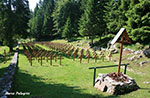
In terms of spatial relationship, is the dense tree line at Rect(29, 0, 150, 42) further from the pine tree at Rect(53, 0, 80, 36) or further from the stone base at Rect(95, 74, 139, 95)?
the stone base at Rect(95, 74, 139, 95)

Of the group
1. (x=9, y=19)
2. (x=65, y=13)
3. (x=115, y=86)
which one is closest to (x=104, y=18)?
(x=9, y=19)

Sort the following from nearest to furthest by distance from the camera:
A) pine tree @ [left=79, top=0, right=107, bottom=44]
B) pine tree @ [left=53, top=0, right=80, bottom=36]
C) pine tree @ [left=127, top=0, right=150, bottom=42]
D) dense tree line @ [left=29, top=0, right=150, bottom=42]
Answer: pine tree @ [left=127, top=0, right=150, bottom=42]
dense tree line @ [left=29, top=0, right=150, bottom=42]
pine tree @ [left=79, top=0, right=107, bottom=44]
pine tree @ [left=53, top=0, right=80, bottom=36]

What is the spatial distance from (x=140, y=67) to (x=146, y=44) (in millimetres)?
6328

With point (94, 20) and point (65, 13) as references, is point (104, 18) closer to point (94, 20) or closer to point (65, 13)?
point (94, 20)

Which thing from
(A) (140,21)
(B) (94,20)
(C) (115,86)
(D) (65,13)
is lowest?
(C) (115,86)

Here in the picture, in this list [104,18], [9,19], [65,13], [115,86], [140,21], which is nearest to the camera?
[115,86]

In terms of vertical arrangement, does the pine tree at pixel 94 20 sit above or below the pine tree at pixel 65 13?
below

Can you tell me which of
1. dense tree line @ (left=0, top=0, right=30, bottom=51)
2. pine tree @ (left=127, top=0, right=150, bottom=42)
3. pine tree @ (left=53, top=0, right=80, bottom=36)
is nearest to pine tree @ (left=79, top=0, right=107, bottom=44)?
pine tree @ (left=127, top=0, right=150, bottom=42)

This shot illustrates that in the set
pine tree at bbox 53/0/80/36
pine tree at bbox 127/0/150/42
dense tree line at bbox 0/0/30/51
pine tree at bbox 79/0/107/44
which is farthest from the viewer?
pine tree at bbox 53/0/80/36

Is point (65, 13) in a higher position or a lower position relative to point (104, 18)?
higher

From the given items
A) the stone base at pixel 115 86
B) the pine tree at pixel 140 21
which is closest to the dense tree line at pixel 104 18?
the pine tree at pixel 140 21

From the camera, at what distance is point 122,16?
20000 millimetres

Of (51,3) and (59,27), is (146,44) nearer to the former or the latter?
(59,27)

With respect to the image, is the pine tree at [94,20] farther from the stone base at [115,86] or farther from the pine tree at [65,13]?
the stone base at [115,86]
